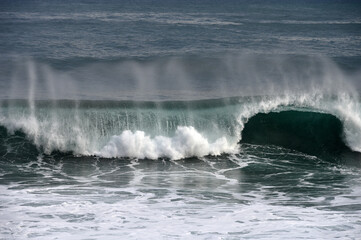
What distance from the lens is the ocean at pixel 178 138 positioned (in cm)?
858

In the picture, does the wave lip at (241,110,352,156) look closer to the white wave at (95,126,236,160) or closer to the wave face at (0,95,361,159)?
the wave face at (0,95,361,159)

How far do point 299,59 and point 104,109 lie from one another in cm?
1098

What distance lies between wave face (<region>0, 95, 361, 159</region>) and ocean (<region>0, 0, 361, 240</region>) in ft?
0.11

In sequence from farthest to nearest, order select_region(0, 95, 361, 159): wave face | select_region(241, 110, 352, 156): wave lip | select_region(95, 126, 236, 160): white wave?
1. select_region(241, 110, 352, 156): wave lip
2. select_region(0, 95, 361, 159): wave face
3. select_region(95, 126, 236, 160): white wave

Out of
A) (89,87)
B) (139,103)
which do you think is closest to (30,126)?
(139,103)

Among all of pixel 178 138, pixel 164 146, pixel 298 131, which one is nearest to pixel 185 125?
pixel 178 138

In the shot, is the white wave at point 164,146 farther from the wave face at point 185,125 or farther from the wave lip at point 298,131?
the wave lip at point 298,131

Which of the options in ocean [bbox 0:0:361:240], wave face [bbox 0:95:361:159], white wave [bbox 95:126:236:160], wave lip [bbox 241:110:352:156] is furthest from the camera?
wave lip [bbox 241:110:352:156]

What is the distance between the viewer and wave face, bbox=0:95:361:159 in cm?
1298

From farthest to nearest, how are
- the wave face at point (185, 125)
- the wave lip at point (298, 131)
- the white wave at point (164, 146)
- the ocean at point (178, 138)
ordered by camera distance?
the wave lip at point (298, 131), the wave face at point (185, 125), the white wave at point (164, 146), the ocean at point (178, 138)

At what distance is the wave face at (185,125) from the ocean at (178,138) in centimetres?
3

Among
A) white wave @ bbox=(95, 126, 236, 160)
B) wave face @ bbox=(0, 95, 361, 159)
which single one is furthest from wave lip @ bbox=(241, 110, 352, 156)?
white wave @ bbox=(95, 126, 236, 160)

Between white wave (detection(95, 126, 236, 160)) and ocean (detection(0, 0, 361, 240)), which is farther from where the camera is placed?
white wave (detection(95, 126, 236, 160))

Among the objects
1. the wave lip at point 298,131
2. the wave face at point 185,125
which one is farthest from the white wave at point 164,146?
the wave lip at point 298,131
